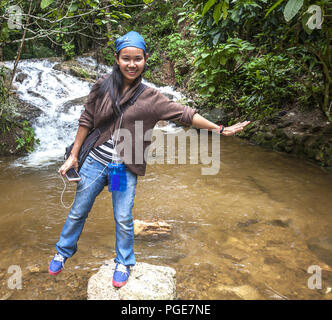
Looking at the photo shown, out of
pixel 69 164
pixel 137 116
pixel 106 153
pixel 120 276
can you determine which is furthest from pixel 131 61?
pixel 120 276

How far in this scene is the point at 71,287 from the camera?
2.08m

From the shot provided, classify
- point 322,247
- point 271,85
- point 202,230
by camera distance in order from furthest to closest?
point 271,85, point 202,230, point 322,247

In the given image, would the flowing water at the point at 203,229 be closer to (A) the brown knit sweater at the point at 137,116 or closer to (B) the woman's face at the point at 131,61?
(A) the brown knit sweater at the point at 137,116

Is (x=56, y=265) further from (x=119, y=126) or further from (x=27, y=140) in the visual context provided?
(x=27, y=140)

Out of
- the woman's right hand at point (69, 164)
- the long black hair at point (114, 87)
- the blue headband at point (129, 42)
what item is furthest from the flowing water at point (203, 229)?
the blue headband at point (129, 42)

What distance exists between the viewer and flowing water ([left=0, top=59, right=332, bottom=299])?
2.15 meters

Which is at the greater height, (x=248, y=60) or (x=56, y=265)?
(x=248, y=60)

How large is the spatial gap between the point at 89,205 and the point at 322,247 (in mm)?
2181

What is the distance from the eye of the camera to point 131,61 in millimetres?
1729

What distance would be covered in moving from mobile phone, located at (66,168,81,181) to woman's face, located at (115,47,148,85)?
0.73 metres

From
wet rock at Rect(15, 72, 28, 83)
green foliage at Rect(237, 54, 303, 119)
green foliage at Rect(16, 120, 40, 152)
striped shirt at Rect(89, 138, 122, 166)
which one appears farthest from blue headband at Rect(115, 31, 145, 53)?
wet rock at Rect(15, 72, 28, 83)

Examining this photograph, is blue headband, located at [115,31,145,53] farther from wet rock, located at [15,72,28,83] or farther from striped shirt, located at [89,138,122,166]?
wet rock, located at [15,72,28,83]

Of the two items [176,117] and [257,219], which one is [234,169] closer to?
[257,219]
